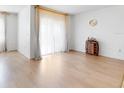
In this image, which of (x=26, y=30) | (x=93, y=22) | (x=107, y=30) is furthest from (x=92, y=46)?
(x=26, y=30)

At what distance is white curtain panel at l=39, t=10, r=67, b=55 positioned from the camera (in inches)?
201

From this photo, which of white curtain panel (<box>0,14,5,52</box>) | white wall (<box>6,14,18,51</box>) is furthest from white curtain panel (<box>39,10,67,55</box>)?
white curtain panel (<box>0,14,5,52</box>)

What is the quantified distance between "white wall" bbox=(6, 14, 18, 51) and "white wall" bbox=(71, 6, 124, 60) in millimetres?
3692

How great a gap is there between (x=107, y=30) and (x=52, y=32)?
2593 millimetres

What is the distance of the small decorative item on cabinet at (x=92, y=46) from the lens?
5195 millimetres

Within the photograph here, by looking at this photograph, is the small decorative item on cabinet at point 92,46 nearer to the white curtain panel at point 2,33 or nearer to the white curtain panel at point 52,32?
the white curtain panel at point 52,32

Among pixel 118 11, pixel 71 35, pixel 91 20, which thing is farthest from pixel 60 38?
pixel 118 11

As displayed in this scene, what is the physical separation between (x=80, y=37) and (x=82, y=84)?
4184 millimetres

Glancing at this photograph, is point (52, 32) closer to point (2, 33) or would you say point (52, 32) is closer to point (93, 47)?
point (93, 47)

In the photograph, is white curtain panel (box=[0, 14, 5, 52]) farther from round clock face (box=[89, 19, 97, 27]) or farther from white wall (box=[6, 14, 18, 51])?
round clock face (box=[89, 19, 97, 27])

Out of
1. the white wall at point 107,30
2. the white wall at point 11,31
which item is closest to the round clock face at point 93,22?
the white wall at point 107,30

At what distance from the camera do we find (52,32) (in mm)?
5590

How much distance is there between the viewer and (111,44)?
478 centimetres
